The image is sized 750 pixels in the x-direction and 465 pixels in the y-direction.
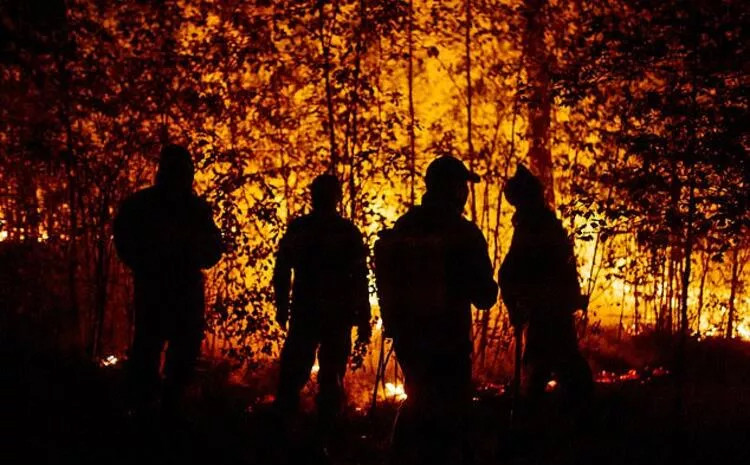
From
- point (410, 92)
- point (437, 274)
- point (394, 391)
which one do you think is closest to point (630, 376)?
point (394, 391)

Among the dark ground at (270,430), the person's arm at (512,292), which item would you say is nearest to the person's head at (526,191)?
the person's arm at (512,292)

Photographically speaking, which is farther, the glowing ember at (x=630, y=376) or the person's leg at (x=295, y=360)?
the glowing ember at (x=630, y=376)

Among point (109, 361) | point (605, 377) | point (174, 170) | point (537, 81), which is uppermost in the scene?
point (537, 81)

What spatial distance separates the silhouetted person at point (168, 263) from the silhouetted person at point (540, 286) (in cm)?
190

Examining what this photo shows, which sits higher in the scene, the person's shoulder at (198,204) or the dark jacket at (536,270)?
the person's shoulder at (198,204)

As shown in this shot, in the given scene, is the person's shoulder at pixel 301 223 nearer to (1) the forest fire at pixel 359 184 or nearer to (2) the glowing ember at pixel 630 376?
(1) the forest fire at pixel 359 184

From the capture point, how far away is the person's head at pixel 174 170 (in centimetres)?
434

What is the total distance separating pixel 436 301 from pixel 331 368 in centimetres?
150

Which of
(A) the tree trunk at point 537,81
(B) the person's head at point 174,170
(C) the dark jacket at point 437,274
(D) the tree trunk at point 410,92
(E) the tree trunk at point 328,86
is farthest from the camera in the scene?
(A) the tree trunk at point 537,81

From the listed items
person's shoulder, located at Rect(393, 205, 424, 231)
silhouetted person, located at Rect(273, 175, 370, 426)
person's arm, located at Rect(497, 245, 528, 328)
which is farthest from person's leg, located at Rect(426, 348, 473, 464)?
silhouetted person, located at Rect(273, 175, 370, 426)

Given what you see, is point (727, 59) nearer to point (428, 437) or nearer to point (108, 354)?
point (428, 437)

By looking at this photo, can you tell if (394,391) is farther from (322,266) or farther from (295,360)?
(322,266)

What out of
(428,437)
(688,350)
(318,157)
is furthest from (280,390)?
(688,350)

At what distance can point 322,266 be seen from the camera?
4.42 meters
